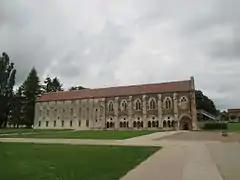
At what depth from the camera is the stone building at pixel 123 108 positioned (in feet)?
216

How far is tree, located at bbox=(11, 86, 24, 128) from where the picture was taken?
269ft

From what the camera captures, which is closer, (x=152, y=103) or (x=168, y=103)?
(x=168, y=103)

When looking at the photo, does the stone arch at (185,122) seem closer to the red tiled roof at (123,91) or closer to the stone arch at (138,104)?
the red tiled roof at (123,91)

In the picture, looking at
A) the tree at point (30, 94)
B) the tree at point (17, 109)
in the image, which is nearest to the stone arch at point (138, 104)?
the tree at point (30, 94)

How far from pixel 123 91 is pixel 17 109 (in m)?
30.1

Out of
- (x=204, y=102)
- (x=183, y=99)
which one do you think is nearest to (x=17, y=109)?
(x=183, y=99)

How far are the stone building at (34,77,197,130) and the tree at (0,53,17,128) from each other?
9366mm

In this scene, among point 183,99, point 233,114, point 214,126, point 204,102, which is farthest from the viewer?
point 233,114

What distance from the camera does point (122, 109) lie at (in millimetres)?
72000

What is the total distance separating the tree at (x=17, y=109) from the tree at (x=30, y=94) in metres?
1.13

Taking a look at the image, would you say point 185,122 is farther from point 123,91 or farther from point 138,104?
point 123,91

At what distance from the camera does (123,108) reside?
236 feet

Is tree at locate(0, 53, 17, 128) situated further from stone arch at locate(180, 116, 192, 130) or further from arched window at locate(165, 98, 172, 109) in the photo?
stone arch at locate(180, 116, 192, 130)

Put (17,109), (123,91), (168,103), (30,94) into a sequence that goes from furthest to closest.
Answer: (30,94)
(17,109)
(123,91)
(168,103)
